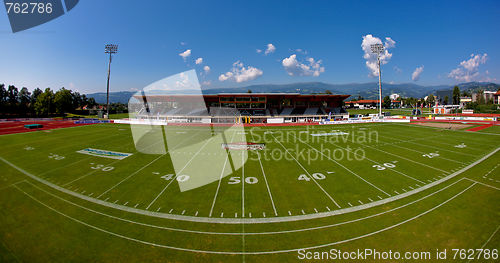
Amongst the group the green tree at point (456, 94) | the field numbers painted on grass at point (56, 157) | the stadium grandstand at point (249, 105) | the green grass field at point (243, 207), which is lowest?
the green grass field at point (243, 207)

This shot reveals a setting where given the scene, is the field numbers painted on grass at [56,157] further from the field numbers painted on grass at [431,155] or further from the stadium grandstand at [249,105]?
the stadium grandstand at [249,105]

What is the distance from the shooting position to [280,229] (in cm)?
840

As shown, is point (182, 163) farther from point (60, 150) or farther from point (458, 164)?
point (458, 164)

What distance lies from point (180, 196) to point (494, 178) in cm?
1989

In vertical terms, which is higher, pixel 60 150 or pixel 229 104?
pixel 229 104

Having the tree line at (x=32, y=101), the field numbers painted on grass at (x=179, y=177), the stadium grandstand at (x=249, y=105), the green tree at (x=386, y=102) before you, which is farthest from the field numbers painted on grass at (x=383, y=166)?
the green tree at (x=386, y=102)

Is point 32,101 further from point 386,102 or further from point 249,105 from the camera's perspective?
point 386,102

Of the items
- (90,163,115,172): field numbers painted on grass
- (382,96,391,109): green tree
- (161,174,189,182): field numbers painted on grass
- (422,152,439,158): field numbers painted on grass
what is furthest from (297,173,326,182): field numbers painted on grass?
(382,96,391,109): green tree

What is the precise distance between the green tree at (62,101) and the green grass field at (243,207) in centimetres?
7308

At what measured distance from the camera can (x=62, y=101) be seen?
7425 centimetres

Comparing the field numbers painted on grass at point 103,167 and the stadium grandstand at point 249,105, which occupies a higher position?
the stadium grandstand at point 249,105

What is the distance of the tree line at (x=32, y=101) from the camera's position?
6806 cm

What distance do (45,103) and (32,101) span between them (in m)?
15.7

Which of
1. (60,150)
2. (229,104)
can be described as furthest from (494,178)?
(229,104)
